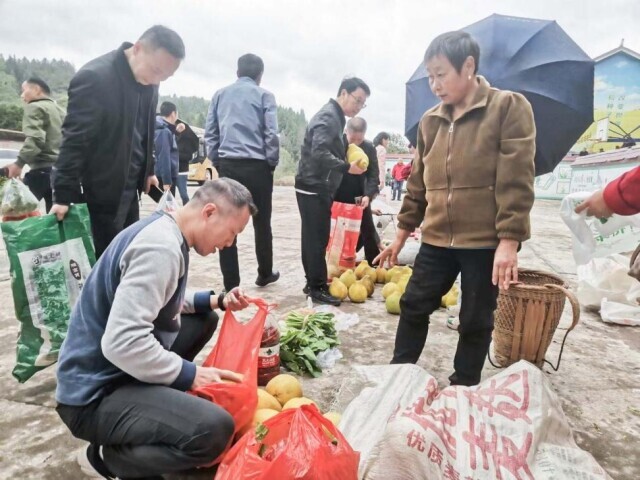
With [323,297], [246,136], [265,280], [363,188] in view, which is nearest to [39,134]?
[246,136]

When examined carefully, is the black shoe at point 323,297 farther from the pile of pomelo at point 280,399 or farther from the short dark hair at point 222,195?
the short dark hair at point 222,195

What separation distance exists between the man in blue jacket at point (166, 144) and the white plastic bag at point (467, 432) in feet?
18.9

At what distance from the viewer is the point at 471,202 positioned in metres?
2.07

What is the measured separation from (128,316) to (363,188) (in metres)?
3.83

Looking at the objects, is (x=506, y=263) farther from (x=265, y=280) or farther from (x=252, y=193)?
(x=265, y=280)

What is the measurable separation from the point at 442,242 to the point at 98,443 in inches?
66.6

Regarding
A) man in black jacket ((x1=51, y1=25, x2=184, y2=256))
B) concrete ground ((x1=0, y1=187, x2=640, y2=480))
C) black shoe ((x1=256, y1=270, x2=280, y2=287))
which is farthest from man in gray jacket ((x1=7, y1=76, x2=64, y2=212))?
black shoe ((x1=256, y1=270, x2=280, y2=287))

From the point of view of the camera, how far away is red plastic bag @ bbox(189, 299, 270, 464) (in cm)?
158

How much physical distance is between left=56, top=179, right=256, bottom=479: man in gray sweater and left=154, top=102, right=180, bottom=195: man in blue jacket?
546 centimetres

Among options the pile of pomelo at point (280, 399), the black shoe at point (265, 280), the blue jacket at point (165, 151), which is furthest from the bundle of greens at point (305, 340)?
the blue jacket at point (165, 151)

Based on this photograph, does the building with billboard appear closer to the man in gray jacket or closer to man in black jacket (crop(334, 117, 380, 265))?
man in black jacket (crop(334, 117, 380, 265))

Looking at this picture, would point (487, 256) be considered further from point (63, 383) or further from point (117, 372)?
point (63, 383)

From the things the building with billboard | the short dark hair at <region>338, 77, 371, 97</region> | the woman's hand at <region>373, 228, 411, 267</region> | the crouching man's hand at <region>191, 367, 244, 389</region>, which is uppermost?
the building with billboard

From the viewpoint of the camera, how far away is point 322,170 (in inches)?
147
